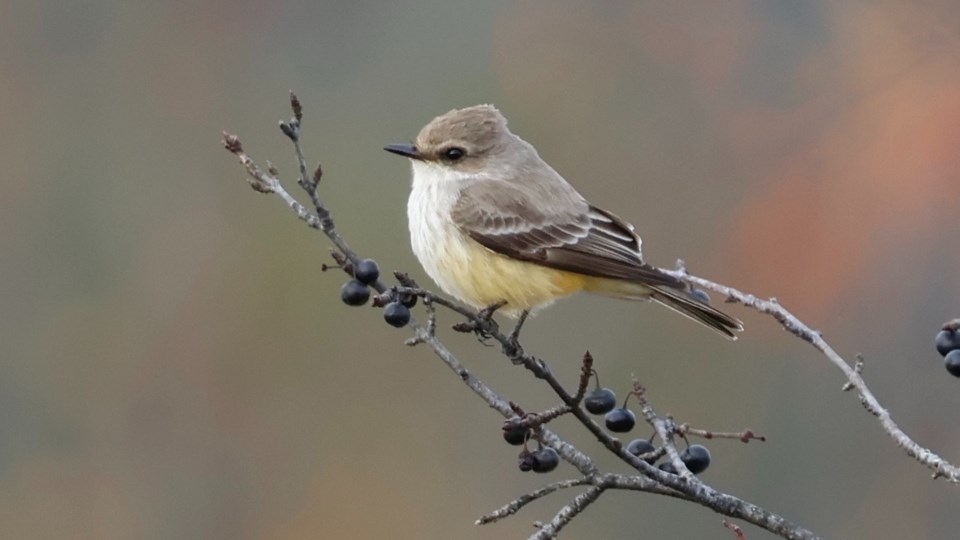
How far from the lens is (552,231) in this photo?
5.79m

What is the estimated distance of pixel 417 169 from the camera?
242 inches

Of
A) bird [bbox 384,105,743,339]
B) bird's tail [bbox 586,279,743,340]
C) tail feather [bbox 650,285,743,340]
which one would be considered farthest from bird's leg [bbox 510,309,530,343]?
tail feather [bbox 650,285,743,340]

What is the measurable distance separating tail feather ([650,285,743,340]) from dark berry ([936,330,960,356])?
1.58m

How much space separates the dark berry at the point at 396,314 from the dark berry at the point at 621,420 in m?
0.74

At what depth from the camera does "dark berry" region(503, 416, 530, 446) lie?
3736 millimetres

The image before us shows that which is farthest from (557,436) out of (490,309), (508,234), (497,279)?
(508,234)

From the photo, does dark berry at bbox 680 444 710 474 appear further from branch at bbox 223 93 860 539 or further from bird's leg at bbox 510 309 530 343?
bird's leg at bbox 510 309 530 343

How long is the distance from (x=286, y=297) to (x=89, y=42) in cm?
342

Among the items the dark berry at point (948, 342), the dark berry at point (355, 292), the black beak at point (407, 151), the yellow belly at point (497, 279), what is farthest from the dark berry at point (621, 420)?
the black beak at point (407, 151)

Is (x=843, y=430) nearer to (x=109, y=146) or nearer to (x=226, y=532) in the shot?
(x=226, y=532)

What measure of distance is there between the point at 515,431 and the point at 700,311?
1.81 metres

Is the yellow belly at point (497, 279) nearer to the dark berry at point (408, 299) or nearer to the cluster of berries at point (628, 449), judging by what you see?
the cluster of berries at point (628, 449)

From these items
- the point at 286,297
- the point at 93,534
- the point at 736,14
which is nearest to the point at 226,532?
the point at 93,534

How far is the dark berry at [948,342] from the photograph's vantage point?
148 inches
